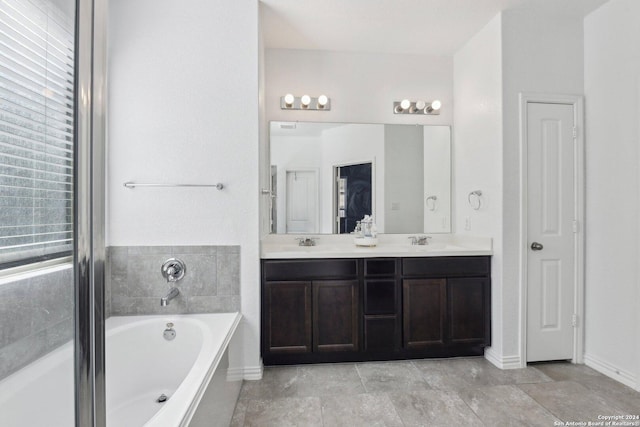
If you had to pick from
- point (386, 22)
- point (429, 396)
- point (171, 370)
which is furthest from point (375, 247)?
point (386, 22)

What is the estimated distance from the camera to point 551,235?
2406mm

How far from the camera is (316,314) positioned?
7.72ft

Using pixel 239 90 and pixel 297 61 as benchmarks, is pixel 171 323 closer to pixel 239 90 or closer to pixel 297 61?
pixel 239 90

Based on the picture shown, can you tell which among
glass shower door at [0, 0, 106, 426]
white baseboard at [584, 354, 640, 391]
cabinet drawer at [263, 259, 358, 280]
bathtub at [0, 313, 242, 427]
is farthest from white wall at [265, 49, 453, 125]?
glass shower door at [0, 0, 106, 426]

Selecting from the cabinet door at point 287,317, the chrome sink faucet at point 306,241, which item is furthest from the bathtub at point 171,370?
the chrome sink faucet at point 306,241

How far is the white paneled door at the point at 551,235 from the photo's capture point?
7.83 feet

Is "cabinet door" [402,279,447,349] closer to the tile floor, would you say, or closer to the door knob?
the tile floor

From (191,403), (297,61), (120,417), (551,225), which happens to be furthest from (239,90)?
(551,225)

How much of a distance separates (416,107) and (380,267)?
1.62 meters

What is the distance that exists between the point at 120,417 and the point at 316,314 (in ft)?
4.23

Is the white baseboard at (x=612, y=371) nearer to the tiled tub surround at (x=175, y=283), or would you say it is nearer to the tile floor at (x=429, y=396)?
the tile floor at (x=429, y=396)

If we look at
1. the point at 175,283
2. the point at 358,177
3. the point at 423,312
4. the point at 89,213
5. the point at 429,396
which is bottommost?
the point at 429,396

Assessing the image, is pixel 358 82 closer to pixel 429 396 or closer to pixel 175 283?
pixel 175 283

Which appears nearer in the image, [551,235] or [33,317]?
[33,317]
